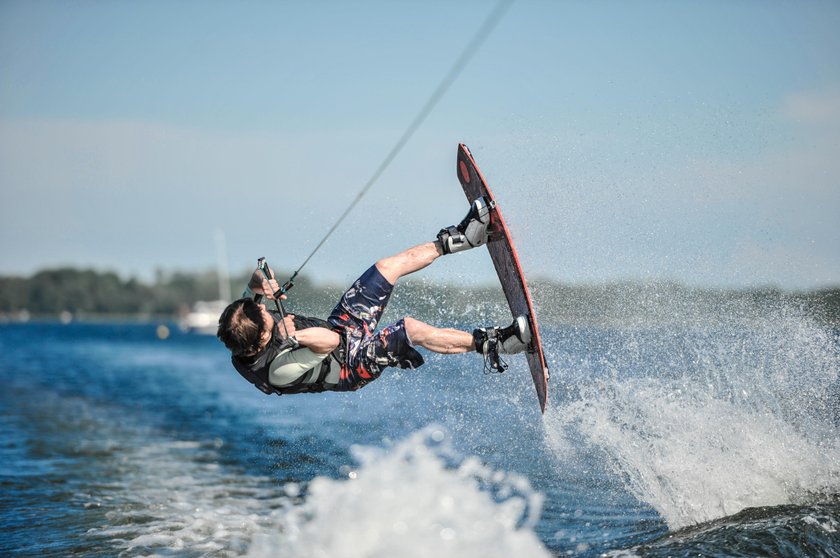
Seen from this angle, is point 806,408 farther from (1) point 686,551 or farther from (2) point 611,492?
(1) point 686,551

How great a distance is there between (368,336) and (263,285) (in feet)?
3.05

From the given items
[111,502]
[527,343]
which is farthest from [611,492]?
[111,502]

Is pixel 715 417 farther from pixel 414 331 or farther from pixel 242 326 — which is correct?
pixel 242 326

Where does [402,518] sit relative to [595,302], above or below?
below

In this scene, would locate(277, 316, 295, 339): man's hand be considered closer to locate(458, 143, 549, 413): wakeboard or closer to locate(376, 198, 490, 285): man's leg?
locate(376, 198, 490, 285): man's leg

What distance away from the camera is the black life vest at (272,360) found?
6000 millimetres

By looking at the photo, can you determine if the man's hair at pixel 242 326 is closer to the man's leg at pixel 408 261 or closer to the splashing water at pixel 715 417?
the man's leg at pixel 408 261

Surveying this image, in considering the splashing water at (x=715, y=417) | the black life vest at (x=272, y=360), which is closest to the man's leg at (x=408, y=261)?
the black life vest at (x=272, y=360)

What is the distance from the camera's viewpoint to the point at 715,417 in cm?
711

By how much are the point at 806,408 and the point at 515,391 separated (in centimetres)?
320

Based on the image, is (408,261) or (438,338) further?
(408,261)

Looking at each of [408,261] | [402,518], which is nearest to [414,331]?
[408,261]

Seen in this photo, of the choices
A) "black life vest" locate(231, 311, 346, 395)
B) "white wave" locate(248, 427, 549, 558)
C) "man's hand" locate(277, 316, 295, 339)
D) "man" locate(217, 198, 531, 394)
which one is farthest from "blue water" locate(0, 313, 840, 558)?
"man's hand" locate(277, 316, 295, 339)

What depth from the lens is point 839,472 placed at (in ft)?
22.0
